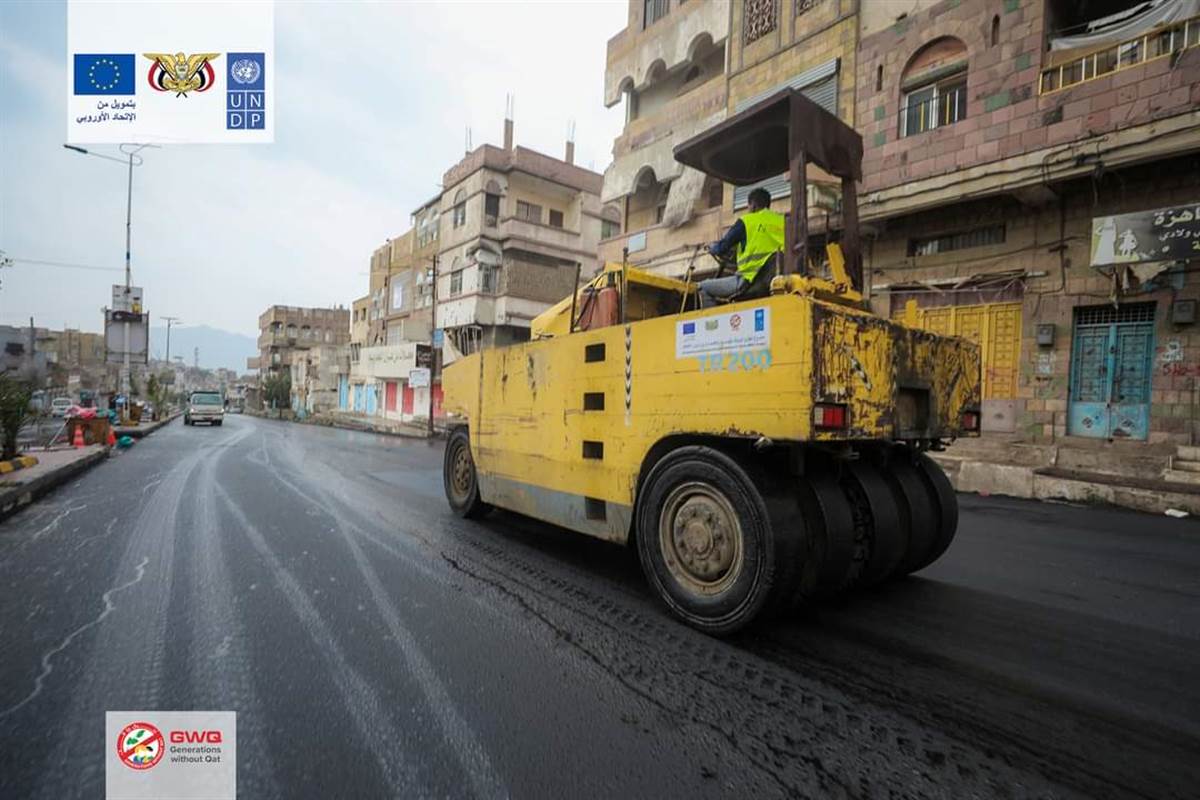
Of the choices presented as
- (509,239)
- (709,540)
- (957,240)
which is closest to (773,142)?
(709,540)

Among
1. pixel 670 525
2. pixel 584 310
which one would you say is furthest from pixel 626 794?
pixel 584 310

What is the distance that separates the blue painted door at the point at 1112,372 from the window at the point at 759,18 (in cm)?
1046

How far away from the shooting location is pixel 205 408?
29.4 meters

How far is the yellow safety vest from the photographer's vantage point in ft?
12.2

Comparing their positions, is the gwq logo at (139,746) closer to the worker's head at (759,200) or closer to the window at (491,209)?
the worker's head at (759,200)

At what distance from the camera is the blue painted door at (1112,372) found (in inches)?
374

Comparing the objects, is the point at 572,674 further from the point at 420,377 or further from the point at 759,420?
the point at 420,377

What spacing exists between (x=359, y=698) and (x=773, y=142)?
4.45 metres

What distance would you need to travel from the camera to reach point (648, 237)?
18.3m

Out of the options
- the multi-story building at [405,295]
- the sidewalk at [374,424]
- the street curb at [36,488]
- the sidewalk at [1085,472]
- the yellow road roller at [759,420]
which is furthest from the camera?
the multi-story building at [405,295]

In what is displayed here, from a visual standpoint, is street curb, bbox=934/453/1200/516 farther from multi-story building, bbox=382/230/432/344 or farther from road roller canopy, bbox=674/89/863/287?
multi-story building, bbox=382/230/432/344

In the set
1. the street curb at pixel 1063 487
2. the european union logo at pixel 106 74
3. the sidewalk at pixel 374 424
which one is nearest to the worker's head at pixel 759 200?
the european union logo at pixel 106 74

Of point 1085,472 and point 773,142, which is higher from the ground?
point 773,142

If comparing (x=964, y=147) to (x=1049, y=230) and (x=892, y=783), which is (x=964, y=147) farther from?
(x=892, y=783)
